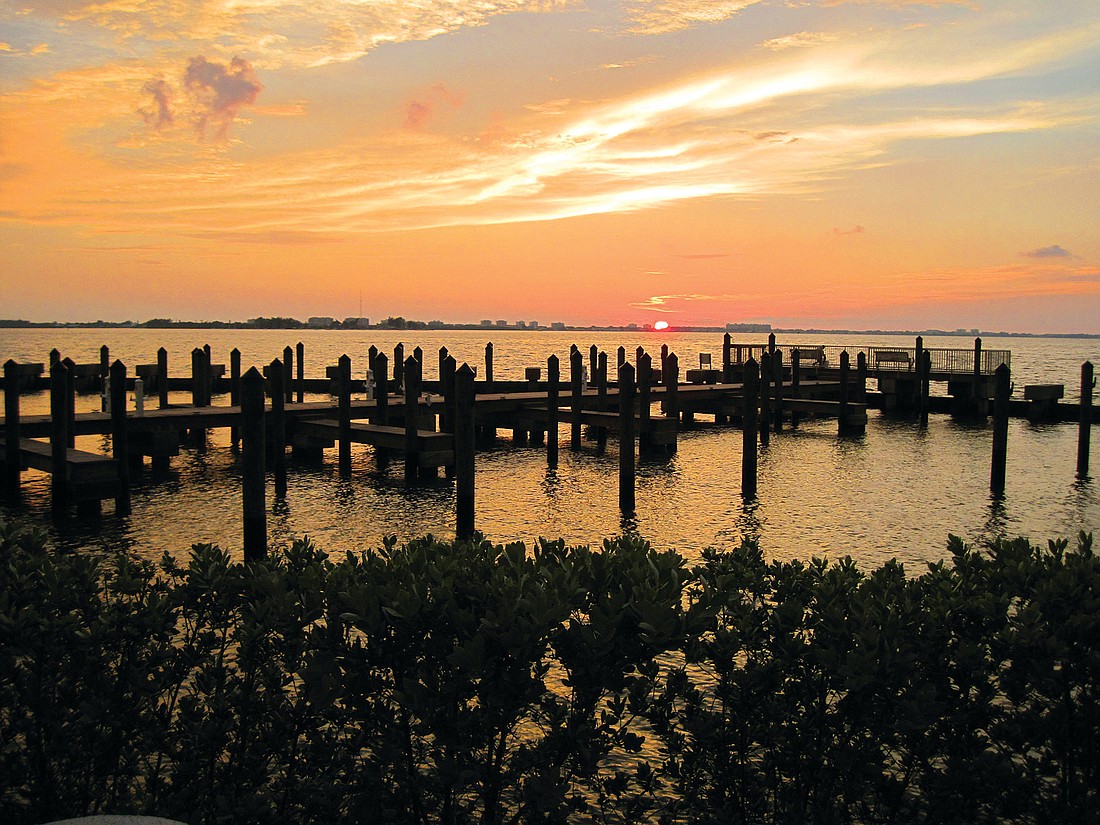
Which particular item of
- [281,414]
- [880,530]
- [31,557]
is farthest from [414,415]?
[31,557]

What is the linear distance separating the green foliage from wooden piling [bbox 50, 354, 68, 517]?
13955 mm

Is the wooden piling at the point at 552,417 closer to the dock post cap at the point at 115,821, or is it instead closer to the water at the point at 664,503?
the water at the point at 664,503

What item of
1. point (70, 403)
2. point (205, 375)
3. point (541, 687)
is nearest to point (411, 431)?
point (70, 403)

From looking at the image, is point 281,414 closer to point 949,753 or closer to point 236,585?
point 236,585

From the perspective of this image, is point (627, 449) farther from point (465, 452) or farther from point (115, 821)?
point (115, 821)

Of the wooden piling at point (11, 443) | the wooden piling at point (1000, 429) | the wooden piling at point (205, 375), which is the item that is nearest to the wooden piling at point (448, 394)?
the wooden piling at point (11, 443)

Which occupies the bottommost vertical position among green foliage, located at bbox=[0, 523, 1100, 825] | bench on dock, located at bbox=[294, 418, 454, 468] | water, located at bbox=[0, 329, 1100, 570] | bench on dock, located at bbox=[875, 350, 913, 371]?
water, located at bbox=[0, 329, 1100, 570]

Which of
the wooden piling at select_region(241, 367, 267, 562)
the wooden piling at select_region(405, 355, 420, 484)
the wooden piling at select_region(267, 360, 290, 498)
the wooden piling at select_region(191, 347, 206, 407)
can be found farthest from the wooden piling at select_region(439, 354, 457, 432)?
the wooden piling at select_region(191, 347, 206, 407)

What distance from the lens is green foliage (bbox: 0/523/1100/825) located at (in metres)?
4.12

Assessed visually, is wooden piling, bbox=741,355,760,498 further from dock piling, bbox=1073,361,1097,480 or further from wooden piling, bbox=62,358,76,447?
wooden piling, bbox=62,358,76,447

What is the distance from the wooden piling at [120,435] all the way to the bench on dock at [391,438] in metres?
6.20

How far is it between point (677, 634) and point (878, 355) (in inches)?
1722

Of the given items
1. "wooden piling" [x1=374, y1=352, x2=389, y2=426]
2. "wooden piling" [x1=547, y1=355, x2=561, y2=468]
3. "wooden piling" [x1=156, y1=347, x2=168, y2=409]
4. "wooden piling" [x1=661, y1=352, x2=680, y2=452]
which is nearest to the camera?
"wooden piling" [x1=547, y1=355, x2=561, y2=468]

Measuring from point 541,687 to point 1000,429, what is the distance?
20603 millimetres
